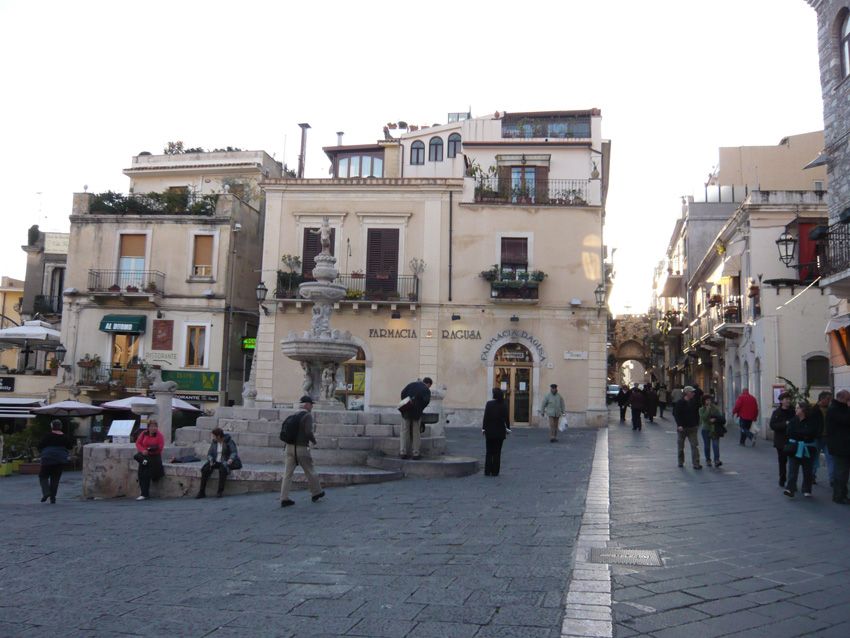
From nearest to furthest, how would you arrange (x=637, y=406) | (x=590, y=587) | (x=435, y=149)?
(x=590, y=587), (x=637, y=406), (x=435, y=149)

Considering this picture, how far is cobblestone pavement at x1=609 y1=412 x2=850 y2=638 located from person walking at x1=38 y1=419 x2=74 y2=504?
31.8 ft

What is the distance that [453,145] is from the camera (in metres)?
35.2

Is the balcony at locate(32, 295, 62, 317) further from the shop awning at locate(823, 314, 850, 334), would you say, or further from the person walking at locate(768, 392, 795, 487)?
the person walking at locate(768, 392, 795, 487)

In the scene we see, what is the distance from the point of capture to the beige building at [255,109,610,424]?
89.5 ft

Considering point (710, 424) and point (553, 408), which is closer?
point (710, 424)

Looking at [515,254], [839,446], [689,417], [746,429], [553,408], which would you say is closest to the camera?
[839,446]

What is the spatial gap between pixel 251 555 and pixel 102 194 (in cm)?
2839

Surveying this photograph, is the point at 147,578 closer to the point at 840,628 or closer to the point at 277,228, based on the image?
the point at 840,628

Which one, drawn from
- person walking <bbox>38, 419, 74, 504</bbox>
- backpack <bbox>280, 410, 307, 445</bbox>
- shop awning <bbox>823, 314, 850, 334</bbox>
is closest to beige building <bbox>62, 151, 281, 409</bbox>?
person walking <bbox>38, 419, 74, 504</bbox>

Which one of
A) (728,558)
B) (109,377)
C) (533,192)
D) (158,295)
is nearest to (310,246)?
(158,295)

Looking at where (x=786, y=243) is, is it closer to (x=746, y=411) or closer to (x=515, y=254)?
(x=746, y=411)

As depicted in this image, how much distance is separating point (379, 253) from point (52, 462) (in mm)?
16753

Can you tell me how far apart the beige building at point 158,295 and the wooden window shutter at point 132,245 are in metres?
0.04

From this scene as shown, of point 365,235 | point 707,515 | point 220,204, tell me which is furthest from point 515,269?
point 707,515
